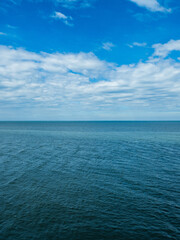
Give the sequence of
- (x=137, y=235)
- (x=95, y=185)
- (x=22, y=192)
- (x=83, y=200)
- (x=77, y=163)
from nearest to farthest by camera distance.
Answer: (x=137, y=235), (x=83, y=200), (x=22, y=192), (x=95, y=185), (x=77, y=163)

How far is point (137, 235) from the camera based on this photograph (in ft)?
48.1

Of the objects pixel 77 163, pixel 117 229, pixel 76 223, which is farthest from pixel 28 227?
pixel 77 163

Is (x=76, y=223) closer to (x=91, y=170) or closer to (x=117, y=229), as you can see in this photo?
(x=117, y=229)

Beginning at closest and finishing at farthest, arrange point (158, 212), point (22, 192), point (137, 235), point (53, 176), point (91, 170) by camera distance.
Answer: point (137, 235)
point (158, 212)
point (22, 192)
point (53, 176)
point (91, 170)

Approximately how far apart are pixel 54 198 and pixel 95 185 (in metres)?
6.51

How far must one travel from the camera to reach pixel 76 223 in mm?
16125

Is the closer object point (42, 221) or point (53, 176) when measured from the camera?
point (42, 221)

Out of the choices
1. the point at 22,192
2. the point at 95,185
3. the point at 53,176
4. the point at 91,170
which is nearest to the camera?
the point at 22,192

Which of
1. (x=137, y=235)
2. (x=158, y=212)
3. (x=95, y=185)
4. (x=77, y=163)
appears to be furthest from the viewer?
(x=77, y=163)

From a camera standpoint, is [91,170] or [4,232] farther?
[91,170]

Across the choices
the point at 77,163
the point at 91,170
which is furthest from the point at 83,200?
the point at 77,163

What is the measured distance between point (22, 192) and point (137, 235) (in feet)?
50.1

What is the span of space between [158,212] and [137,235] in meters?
4.38

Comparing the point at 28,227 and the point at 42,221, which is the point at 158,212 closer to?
the point at 42,221
